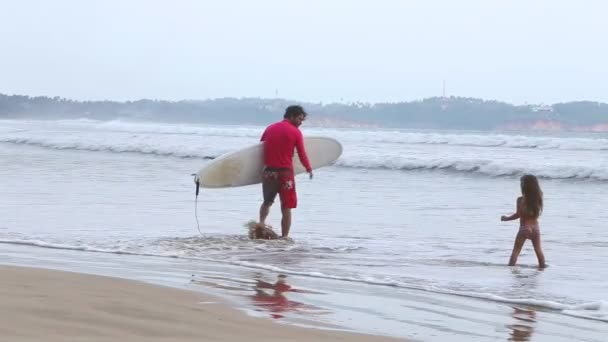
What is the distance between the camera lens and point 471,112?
9250 centimetres

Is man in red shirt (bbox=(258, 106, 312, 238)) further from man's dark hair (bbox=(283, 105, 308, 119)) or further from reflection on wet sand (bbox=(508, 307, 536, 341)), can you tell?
reflection on wet sand (bbox=(508, 307, 536, 341))

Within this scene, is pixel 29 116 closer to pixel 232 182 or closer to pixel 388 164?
pixel 388 164

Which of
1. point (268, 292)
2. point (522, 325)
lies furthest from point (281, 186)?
point (522, 325)

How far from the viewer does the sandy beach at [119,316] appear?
14.4 feet

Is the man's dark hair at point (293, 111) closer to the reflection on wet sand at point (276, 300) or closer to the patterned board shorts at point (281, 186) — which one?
the patterned board shorts at point (281, 186)

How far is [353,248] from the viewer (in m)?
9.77

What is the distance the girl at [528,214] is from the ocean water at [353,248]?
0.19 metres

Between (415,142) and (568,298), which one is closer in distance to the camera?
(568,298)

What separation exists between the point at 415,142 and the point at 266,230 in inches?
1267

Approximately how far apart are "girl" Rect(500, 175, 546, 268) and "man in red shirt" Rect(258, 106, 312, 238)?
2478mm

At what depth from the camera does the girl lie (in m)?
8.78

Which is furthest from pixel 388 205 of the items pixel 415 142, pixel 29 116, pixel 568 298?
pixel 29 116

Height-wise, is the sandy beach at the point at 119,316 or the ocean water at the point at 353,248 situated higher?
Result: the sandy beach at the point at 119,316

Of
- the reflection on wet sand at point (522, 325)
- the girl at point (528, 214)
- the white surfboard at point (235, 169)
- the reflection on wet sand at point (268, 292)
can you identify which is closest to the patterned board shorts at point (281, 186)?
the white surfboard at point (235, 169)
